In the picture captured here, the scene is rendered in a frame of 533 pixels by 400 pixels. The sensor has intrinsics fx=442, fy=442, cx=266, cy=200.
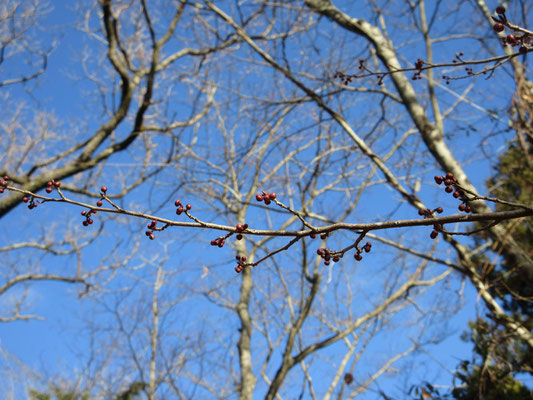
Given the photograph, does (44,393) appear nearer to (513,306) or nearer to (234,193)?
(234,193)

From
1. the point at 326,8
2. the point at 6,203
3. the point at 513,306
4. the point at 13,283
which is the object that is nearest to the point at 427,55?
the point at 326,8

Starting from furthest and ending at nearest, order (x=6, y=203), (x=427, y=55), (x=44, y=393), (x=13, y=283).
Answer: (x=44, y=393)
(x=13, y=283)
(x=6, y=203)
(x=427, y=55)

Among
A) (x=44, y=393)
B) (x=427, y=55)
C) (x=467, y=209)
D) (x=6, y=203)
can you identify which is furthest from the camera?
(x=44, y=393)

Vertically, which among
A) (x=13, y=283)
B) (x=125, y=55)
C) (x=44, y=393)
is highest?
(x=125, y=55)

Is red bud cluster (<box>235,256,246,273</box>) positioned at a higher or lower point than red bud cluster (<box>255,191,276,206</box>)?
lower

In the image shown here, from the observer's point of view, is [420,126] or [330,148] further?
[330,148]

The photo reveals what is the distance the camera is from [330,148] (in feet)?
20.8

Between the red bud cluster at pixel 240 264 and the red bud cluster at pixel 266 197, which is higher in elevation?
the red bud cluster at pixel 266 197

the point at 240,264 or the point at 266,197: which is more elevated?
the point at 266,197

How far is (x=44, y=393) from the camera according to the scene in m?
12.2

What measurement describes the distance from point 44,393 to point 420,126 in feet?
41.5

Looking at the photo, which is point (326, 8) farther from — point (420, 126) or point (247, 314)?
point (247, 314)

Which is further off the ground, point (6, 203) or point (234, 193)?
point (234, 193)

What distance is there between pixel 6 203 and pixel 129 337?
6.07 meters
